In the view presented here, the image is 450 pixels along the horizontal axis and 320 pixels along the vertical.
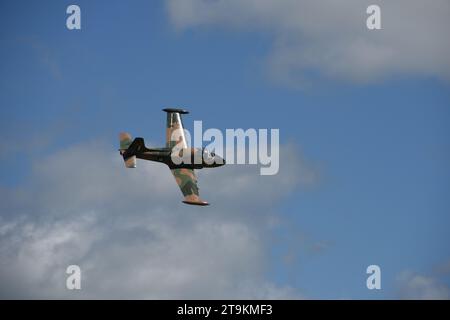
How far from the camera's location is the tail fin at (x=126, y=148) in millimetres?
109750

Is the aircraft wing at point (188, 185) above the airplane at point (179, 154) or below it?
below

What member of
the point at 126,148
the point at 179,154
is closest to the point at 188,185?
the point at 179,154

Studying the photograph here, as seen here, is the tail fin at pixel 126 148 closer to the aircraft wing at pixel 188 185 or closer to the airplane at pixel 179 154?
the airplane at pixel 179 154

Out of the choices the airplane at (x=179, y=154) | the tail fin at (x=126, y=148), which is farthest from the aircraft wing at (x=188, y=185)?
the tail fin at (x=126, y=148)

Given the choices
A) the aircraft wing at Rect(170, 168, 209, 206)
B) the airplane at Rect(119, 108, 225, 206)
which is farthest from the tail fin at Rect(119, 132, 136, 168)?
the aircraft wing at Rect(170, 168, 209, 206)

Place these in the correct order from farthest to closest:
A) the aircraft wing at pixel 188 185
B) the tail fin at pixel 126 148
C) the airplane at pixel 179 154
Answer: the tail fin at pixel 126 148 → the airplane at pixel 179 154 → the aircraft wing at pixel 188 185

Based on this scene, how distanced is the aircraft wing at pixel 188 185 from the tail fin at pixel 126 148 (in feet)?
17.2

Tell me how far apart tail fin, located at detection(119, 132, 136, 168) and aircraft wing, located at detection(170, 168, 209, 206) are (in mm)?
5255
